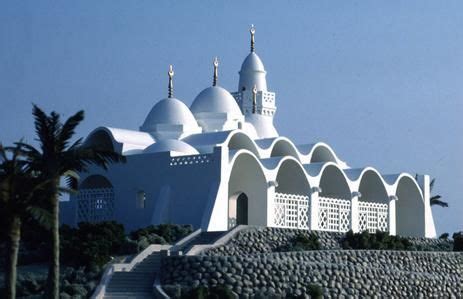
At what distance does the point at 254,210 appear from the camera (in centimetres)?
3416

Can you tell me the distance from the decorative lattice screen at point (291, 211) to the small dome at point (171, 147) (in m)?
3.20

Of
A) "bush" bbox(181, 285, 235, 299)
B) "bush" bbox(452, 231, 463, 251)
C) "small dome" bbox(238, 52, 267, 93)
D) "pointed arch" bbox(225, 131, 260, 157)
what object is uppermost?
"small dome" bbox(238, 52, 267, 93)

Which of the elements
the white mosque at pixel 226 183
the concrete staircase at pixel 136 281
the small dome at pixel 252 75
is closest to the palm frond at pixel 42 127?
the concrete staircase at pixel 136 281

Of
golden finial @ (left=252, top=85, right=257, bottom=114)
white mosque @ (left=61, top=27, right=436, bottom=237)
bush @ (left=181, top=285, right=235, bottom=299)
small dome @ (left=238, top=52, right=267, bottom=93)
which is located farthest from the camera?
small dome @ (left=238, top=52, right=267, bottom=93)

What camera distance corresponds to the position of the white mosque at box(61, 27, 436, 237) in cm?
3275

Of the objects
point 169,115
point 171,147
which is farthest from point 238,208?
point 169,115

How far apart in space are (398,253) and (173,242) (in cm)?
649

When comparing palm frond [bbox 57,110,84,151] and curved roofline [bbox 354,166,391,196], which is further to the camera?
curved roofline [bbox 354,166,391,196]

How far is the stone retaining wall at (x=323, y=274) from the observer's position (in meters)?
25.2

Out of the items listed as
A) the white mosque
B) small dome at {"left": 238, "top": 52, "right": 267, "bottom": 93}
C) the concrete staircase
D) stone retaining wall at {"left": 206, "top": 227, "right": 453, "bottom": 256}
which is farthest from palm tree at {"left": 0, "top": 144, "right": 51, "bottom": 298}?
small dome at {"left": 238, "top": 52, "right": 267, "bottom": 93}

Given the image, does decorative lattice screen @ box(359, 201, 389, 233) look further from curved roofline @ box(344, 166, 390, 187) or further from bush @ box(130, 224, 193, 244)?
bush @ box(130, 224, 193, 244)

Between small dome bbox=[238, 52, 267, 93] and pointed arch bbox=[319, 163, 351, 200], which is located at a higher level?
small dome bbox=[238, 52, 267, 93]

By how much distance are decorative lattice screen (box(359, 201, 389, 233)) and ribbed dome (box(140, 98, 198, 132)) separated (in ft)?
22.0

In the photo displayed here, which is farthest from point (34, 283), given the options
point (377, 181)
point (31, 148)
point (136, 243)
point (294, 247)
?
point (377, 181)
